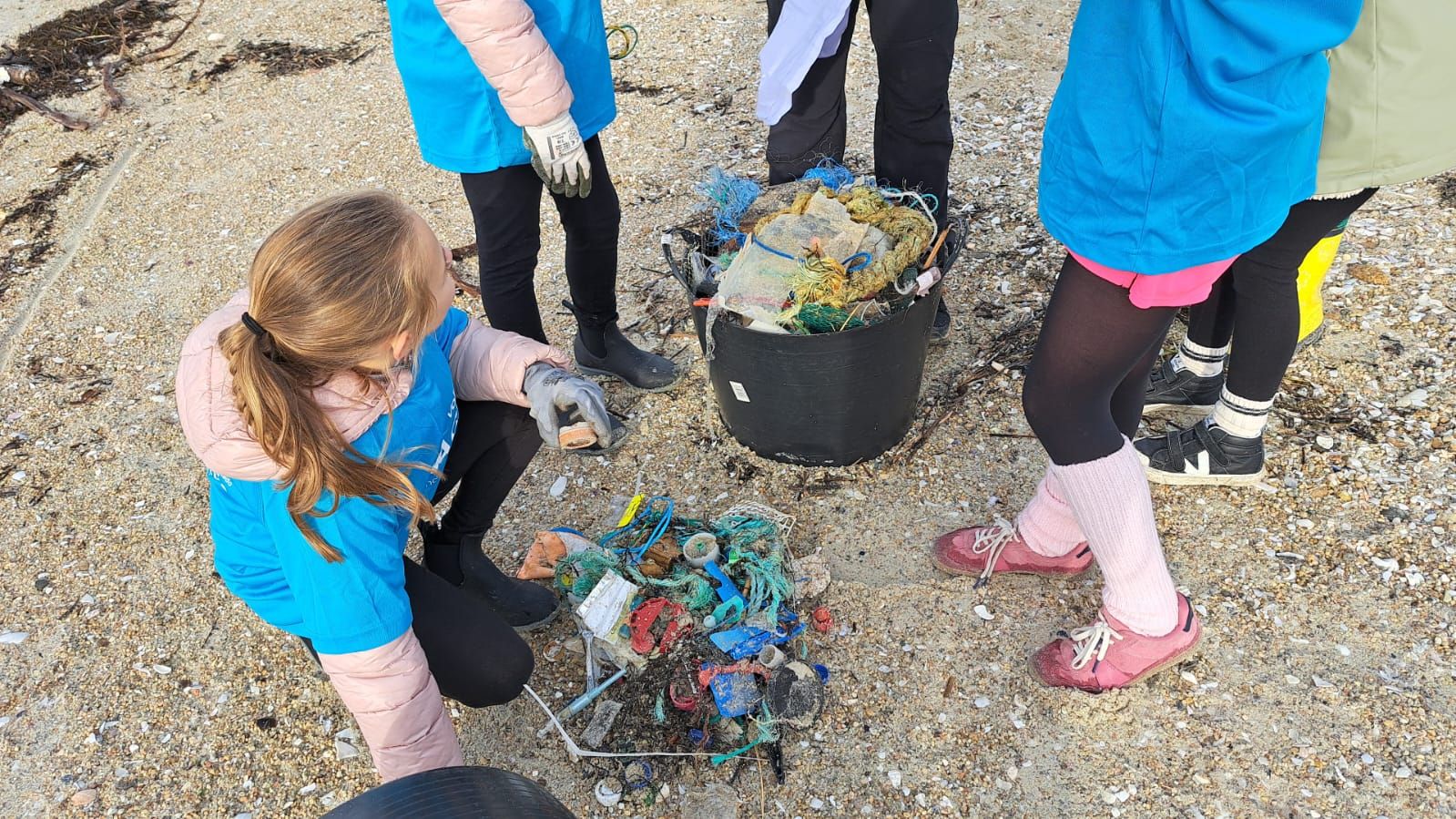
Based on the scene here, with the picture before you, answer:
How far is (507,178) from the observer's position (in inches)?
96.3

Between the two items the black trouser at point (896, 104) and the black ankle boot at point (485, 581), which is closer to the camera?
the black ankle boot at point (485, 581)

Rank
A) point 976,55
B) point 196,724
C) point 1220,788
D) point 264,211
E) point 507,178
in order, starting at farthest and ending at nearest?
point 976,55 < point 264,211 < point 507,178 < point 196,724 < point 1220,788

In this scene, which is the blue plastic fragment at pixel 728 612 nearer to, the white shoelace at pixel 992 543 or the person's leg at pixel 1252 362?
the white shoelace at pixel 992 543

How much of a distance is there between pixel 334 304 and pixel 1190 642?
71.1 inches

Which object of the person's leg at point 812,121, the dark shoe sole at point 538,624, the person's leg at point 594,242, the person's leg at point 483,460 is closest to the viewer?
the person's leg at point 483,460

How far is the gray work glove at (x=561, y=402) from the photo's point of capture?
189cm

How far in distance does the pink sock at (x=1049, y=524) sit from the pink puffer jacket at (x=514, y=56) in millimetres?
1423

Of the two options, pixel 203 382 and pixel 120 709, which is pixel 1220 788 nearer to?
pixel 203 382

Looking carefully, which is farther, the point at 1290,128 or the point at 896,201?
the point at 896,201

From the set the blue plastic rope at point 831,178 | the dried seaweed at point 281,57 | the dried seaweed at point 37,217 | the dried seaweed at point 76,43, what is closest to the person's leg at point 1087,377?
the blue plastic rope at point 831,178

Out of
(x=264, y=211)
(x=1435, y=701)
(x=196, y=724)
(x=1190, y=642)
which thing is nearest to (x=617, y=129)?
(x=264, y=211)

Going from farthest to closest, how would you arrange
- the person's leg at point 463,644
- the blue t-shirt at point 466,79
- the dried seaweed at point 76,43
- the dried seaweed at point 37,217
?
the dried seaweed at point 76,43 < the dried seaweed at point 37,217 < the blue t-shirt at point 466,79 < the person's leg at point 463,644

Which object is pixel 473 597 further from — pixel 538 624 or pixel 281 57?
pixel 281 57

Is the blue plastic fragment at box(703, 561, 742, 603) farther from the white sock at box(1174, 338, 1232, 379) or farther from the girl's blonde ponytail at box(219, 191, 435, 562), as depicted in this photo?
the white sock at box(1174, 338, 1232, 379)
